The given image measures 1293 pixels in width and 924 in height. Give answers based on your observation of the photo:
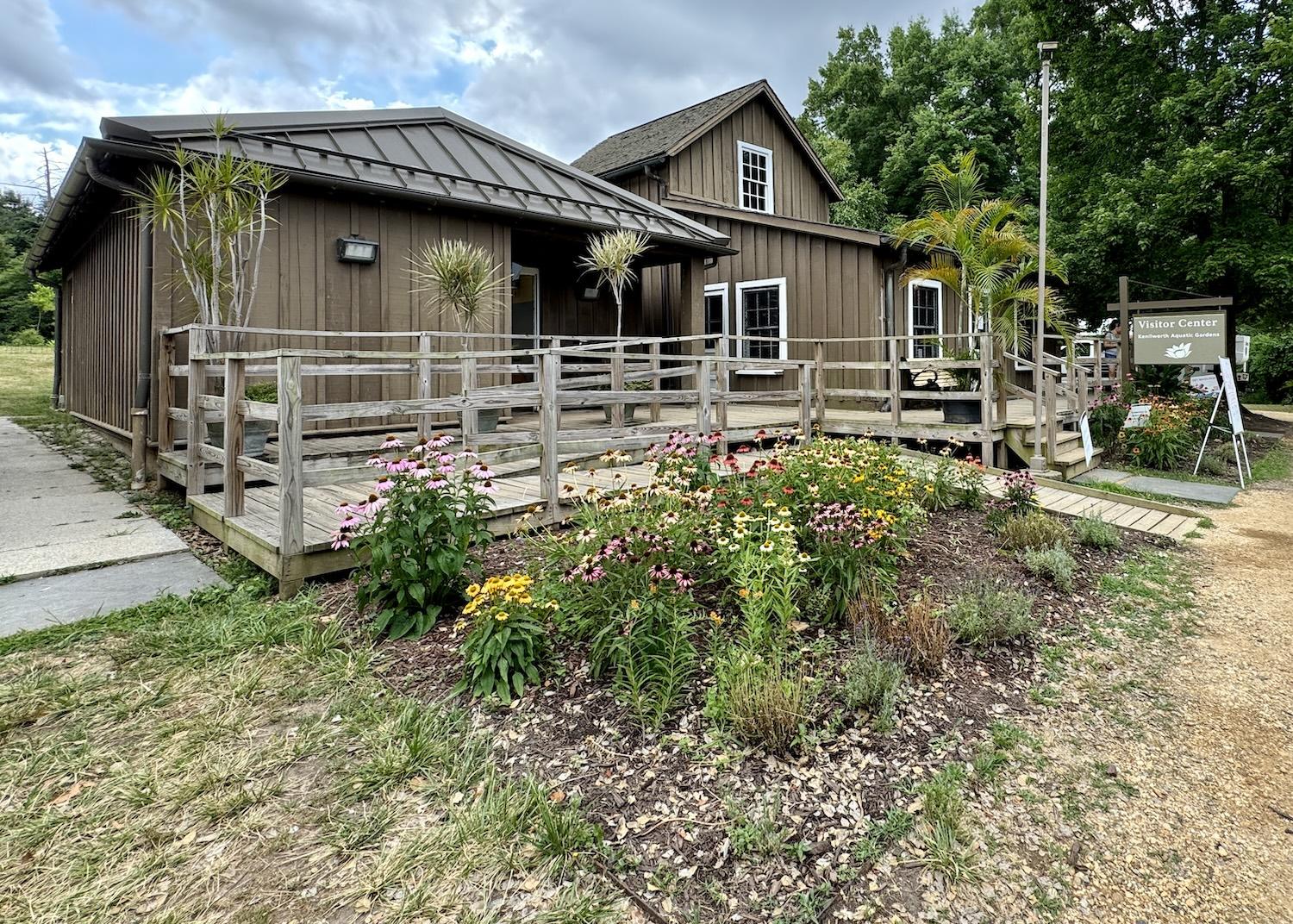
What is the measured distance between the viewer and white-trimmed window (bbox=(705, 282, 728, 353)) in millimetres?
11344

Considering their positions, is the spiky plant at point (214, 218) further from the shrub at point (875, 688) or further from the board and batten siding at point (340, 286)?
the shrub at point (875, 688)

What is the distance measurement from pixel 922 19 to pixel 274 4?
24.5 meters

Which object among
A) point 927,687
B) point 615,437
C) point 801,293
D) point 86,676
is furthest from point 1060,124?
point 86,676

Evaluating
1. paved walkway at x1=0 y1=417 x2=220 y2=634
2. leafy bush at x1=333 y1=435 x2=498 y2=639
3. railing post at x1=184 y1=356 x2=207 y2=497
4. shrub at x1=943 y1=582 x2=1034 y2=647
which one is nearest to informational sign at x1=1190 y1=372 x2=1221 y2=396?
shrub at x1=943 y1=582 x2=1034 y2=647

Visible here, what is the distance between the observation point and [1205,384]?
10.2m

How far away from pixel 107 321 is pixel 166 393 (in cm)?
316

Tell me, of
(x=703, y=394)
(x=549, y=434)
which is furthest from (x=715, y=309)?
(x=549, y=434)

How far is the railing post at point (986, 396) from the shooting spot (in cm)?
721

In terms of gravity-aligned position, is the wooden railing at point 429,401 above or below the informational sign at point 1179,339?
below

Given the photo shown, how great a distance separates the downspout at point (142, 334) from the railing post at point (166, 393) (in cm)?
19

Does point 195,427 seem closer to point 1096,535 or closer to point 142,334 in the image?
point 142,334

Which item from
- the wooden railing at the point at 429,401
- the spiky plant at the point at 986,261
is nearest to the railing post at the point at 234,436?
the wooden railing at the point at 429,401

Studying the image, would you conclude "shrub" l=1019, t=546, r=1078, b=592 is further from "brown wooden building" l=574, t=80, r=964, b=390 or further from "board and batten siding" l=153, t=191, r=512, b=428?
"brown wooden building" l=574, t=80, r=964, b=390

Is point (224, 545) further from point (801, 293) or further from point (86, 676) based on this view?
point (801, 293)
